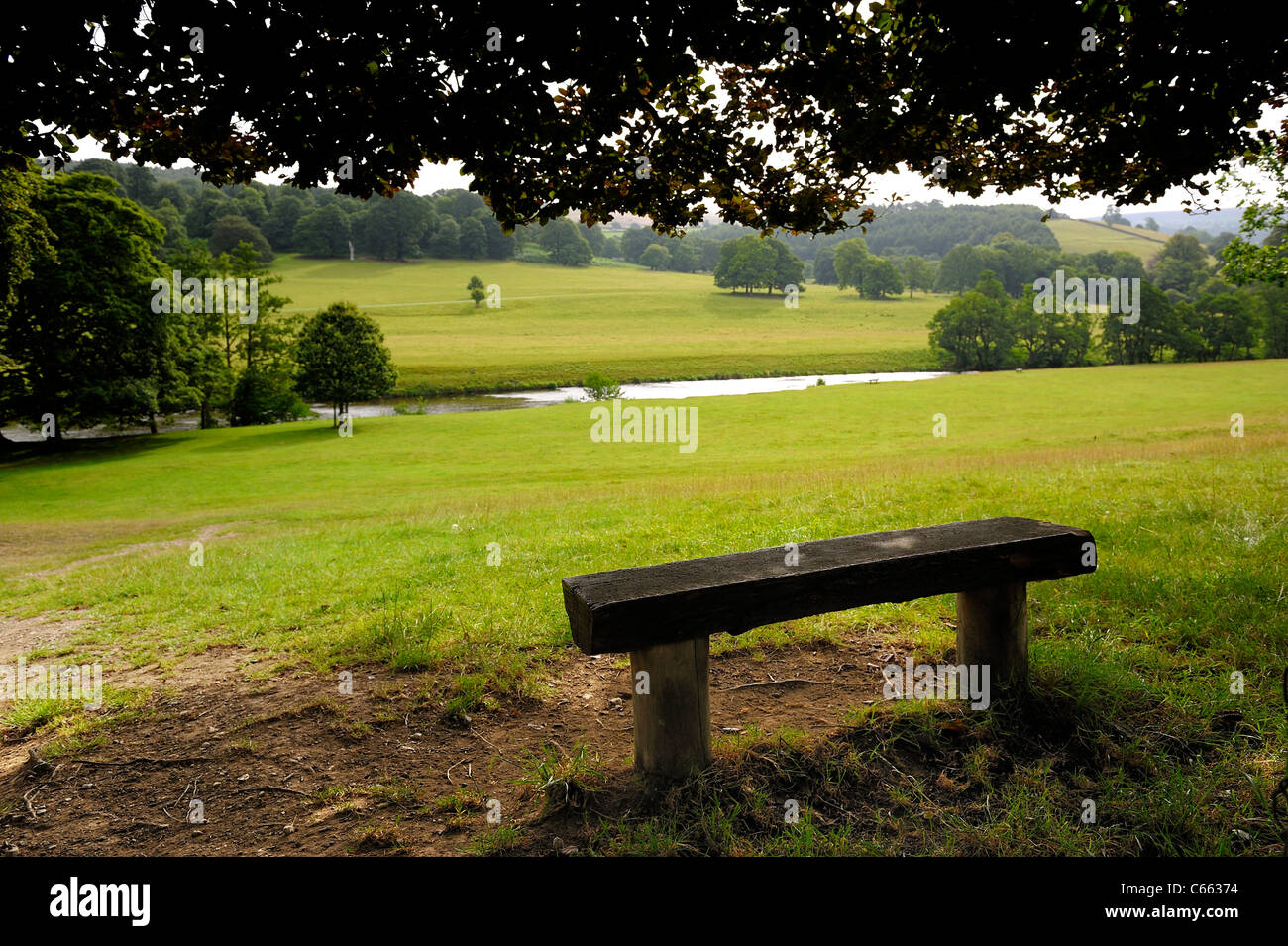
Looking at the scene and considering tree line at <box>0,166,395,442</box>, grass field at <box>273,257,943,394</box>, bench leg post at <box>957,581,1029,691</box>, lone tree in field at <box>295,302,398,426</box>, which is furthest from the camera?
grass field at <box>273,257,943,394</box>

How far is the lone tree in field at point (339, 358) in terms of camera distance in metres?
46.5

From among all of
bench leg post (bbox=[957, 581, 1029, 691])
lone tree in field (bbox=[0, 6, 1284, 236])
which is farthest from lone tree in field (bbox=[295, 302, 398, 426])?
bench leg post (bbox=[957, 581, 1029, 691])

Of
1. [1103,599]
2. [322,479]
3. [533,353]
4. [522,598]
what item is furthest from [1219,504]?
[533,353]

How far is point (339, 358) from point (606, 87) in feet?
152

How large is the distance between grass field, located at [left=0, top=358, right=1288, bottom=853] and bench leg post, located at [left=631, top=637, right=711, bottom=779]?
17 centimetres

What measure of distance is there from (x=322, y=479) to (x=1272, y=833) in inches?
1144

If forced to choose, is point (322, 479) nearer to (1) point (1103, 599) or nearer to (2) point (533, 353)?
(1) point (1103, 599)

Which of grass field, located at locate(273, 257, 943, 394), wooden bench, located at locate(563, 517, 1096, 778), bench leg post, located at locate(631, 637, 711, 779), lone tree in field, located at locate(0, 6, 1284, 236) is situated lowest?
bench leg post, located at locate(631, 637, 711, 779)

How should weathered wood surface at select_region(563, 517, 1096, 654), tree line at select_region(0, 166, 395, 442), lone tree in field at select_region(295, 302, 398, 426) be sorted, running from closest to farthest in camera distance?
weathered wood surface at select_region(563, 517, 1096, 654)
tree line at select_region(0, 166, 395, 442)
lone tree in field at select_region(295, 302, 398, 426)

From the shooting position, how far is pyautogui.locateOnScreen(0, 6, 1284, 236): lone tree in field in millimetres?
4168

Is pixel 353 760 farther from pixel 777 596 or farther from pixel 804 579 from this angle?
pixel 804 579

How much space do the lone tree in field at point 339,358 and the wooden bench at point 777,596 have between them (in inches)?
1844

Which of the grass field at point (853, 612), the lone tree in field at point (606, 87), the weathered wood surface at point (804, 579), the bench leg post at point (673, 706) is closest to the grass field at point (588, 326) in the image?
the grass field at point (853, 612)

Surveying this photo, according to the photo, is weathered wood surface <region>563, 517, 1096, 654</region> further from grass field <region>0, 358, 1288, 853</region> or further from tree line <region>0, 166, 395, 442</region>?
tree line <region>0, 166, 395, 442</region>
